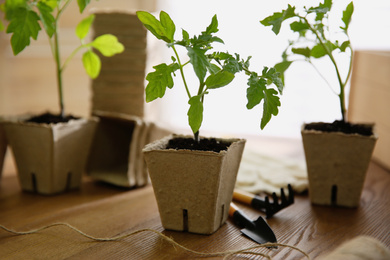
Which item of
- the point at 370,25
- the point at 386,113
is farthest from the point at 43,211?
the point at 370,25

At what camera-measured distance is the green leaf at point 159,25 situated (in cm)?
85

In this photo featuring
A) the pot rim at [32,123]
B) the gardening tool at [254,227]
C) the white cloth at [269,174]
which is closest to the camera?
the gardening tool at [254,227]

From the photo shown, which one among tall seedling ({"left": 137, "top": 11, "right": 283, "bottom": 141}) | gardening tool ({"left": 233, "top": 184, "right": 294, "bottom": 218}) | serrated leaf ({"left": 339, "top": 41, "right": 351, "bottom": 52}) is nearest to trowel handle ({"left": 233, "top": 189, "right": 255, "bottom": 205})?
gardening tool ({"left": 233, "top": 184, "right": 294, "bottom": 218})

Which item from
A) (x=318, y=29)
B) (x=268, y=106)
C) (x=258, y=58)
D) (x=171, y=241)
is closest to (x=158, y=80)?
(x=268, y=106)

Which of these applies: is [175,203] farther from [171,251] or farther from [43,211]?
[43,211]

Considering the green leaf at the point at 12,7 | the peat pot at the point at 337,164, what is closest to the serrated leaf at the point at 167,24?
the green leaf at the point at 12,7

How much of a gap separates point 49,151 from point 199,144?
448mm

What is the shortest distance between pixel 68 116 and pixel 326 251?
79 cm

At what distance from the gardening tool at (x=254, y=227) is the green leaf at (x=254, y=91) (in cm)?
27

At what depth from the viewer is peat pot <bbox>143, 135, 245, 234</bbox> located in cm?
88

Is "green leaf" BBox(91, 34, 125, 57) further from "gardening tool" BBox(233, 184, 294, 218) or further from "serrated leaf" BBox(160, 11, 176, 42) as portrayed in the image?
"gardening tool" BBox(233, 184, 294, 218)

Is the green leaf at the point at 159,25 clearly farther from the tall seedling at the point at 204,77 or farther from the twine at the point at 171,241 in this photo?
the twine at the point at 171,241

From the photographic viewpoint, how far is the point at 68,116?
1.25m

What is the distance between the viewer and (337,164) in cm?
107
